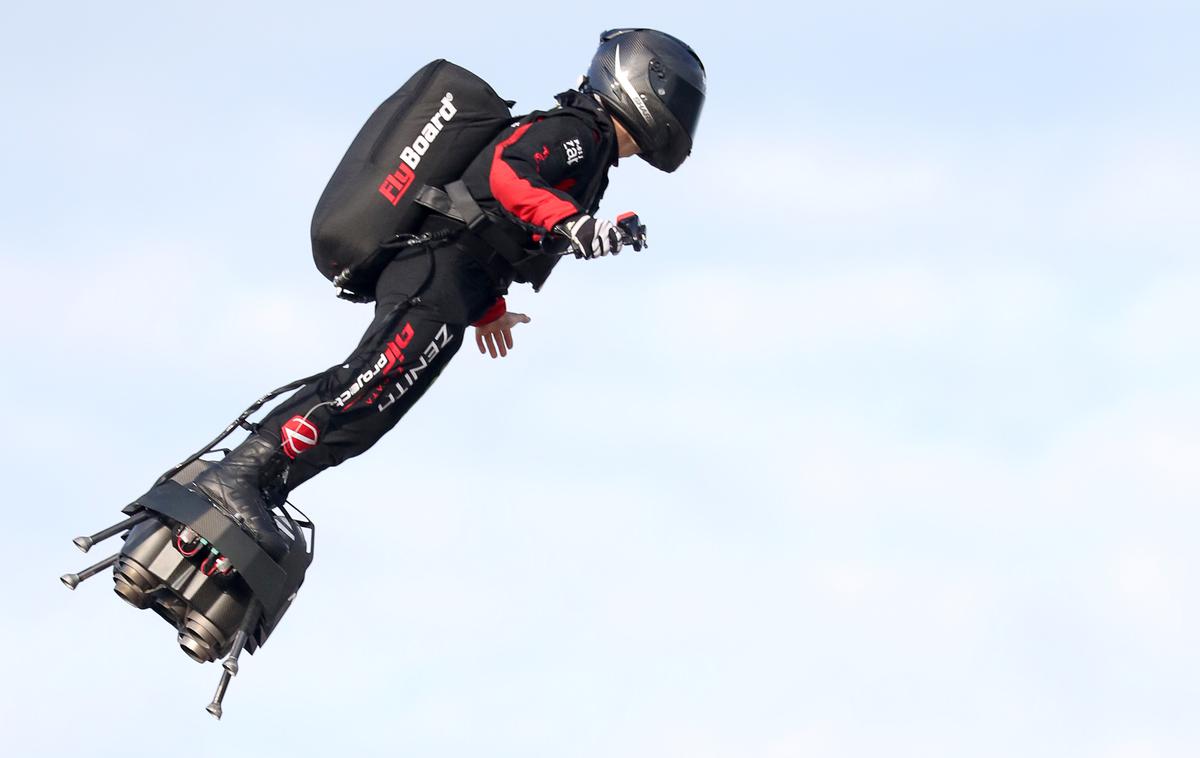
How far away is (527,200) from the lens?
10.2m

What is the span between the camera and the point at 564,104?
10922 mm

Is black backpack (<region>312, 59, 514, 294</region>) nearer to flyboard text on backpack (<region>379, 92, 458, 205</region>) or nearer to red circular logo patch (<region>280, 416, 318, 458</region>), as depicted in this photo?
flyboard text on backpack (<region>379, 92, 458, 205</region>)

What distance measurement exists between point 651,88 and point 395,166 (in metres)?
1.69

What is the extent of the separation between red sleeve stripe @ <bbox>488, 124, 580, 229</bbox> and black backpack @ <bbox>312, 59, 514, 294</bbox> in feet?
1.75

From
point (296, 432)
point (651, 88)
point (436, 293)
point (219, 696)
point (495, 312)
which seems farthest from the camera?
point (495, 312)

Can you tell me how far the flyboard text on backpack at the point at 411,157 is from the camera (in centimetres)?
1058

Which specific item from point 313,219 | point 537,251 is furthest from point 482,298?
point 313,219

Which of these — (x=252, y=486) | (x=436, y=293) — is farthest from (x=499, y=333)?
(x=252, y=486)

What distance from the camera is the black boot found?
10.1 m

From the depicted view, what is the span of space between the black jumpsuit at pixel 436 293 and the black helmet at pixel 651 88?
269 mm

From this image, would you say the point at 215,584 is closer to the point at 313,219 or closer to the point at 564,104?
the point at 313,219

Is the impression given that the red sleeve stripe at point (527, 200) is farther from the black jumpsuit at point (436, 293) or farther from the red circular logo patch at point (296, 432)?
the red circular logo patch at point (296, 432)

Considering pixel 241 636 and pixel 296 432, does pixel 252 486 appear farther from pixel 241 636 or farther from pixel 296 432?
pixel 241 636

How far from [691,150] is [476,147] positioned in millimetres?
1473
